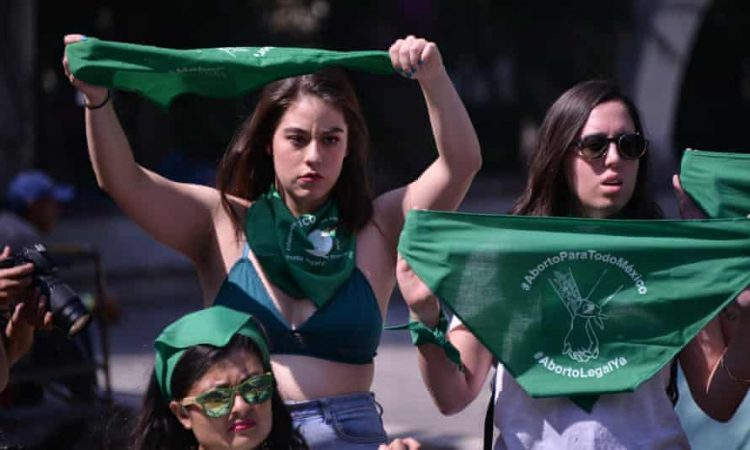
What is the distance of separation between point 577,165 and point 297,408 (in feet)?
2.60

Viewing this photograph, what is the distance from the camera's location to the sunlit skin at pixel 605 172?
3141 millimetres

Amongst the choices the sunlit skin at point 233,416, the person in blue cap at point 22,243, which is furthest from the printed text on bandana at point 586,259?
the person in blue cap at point 22,243

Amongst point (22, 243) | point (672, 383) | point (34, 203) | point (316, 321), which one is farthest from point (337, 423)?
point (34, 203)

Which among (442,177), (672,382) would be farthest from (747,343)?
(442,177)

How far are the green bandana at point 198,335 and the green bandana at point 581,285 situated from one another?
1.17 feet

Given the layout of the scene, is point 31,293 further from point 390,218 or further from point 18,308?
point 390,218

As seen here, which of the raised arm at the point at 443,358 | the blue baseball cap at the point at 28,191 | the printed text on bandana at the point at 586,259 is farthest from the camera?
the blue baseball cap at the point at 28,191

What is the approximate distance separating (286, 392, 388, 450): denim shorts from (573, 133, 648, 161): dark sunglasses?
0.74 meters

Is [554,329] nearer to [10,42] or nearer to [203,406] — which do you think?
[203,406]

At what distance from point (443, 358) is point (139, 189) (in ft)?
2.61

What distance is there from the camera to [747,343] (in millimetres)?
3002

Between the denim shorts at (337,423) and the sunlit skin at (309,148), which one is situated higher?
the sunlit skin at (309,148)

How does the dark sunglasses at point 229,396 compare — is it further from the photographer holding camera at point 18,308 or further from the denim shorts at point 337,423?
the photographer holding camera at point 18,308

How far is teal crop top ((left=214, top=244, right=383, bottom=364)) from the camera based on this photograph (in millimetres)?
3279
